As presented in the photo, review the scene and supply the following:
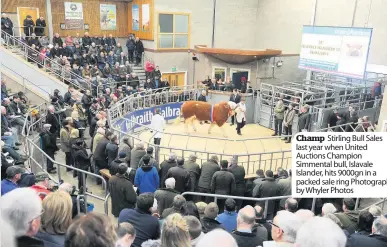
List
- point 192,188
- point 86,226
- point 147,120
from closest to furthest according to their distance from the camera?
point 86,226 → point 192,188 → point 147,120

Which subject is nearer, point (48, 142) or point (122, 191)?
point (122, 191)

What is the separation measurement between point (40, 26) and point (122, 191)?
14830mm

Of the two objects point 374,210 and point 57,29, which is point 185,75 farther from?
point 374,210

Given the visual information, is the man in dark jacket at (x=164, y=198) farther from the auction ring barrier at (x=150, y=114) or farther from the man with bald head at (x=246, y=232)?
the auction ring barrier at (x=150, y=114)

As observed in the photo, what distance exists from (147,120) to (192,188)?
7.30m

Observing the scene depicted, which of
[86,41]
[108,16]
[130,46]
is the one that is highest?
[108,16]

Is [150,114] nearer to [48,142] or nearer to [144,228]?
[48,142]

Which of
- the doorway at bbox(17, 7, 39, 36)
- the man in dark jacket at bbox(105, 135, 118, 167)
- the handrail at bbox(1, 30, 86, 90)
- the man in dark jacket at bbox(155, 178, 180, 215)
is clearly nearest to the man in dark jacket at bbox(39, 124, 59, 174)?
the man in dark jacket at bbox(105, 135, 118, 167)

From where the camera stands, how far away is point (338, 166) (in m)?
4.23

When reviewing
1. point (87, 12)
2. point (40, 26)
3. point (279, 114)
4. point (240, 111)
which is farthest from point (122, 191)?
point (87, 12)

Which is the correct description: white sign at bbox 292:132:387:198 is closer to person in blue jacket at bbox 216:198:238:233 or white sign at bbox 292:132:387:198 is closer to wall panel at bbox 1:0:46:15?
person in blue jacket at bbox 216:198:238:233

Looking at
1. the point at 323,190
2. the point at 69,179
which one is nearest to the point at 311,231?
the point at 323,190

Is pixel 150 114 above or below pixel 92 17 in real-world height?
below

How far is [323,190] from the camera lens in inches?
165
